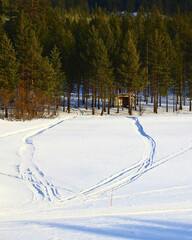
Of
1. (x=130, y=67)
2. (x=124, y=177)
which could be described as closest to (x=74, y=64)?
(x=130, y=67)

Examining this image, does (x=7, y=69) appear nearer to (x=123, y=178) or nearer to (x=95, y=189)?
(x=123, y=178)

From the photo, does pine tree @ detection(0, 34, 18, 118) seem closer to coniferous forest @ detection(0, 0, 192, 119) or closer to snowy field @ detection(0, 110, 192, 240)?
coniferous forest @ detection(0, 0, 192, 119)

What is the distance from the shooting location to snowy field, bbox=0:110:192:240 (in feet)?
17.5

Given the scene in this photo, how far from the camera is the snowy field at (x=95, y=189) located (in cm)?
534

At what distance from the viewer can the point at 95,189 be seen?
311 inches

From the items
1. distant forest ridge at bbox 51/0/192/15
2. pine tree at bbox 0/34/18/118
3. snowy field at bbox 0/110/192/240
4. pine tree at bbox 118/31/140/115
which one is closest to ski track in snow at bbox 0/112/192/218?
snowy field at bbox 0/110/192/240

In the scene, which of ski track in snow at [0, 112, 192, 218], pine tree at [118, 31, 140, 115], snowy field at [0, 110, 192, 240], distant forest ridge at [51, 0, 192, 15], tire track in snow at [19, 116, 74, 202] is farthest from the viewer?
distant forest ridge at [51, 0, 192, 15]

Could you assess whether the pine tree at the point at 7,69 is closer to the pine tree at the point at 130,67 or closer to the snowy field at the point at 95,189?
the pine tree at the point at 130,67

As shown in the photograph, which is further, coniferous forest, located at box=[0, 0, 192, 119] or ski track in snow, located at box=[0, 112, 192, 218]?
coniferous forest, located at box=[0, 0, 192, 119]

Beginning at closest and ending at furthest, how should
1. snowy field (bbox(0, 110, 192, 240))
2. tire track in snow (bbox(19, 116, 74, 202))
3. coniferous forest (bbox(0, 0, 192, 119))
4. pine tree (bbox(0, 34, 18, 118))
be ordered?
snowy field (bbox(0, 110, 192, 240))
tire track in snow (bbox(19, 116, 74, 202))
pine tree (bbox(0, 34, 18, 118))
coniferous forest (bbox(0, 0, 192, 119))

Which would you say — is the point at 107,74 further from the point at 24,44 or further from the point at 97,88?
the point at 24,44

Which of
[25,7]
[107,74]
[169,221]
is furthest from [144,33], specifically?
[169,221]

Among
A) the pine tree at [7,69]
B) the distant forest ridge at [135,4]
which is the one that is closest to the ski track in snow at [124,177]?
the pine tree at [7,69]

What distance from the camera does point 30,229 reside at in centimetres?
539
